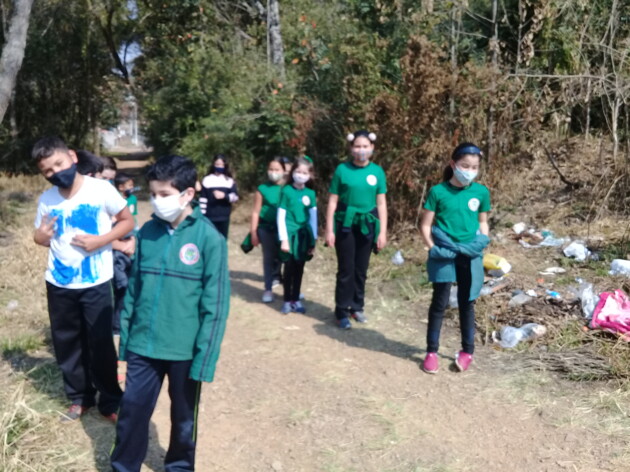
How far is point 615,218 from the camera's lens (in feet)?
23.4

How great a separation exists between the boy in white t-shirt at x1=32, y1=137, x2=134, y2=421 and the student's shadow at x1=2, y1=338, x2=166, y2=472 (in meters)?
0.19

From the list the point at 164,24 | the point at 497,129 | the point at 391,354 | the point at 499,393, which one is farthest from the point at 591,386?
the point at 164,24

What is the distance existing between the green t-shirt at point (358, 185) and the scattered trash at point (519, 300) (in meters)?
1.66

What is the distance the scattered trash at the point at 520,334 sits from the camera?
4.94 m

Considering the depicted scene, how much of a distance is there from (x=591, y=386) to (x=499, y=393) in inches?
26.8

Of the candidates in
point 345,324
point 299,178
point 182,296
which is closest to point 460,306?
point 345,324

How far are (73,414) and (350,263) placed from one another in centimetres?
276

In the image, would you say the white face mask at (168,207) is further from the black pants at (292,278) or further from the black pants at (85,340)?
the black pants at (292,278)

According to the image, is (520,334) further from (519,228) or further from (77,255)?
(77,255)

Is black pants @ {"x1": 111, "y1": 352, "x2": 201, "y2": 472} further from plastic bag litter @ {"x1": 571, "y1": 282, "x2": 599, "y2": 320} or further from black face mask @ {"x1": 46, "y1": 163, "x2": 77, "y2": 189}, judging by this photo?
plastic bag litter @ {"x1": 571, "y1": 282, "x2": 599, "y2": 320}

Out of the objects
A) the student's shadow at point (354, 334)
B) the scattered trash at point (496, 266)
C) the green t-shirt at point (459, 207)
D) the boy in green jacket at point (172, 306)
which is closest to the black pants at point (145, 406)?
Answer: the boy in green jacket at point (172, 306)

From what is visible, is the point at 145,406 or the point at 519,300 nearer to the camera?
the point at 145,406

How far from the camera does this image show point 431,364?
4.57 metres

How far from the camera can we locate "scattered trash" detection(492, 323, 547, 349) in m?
4.94
